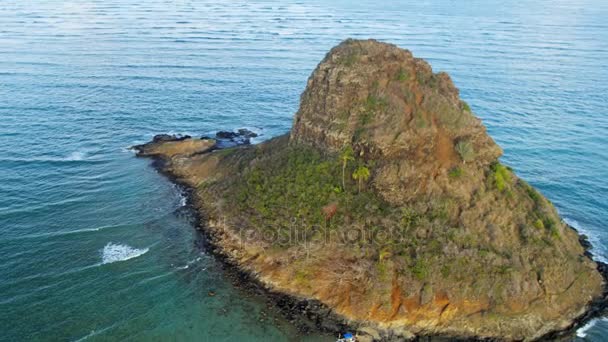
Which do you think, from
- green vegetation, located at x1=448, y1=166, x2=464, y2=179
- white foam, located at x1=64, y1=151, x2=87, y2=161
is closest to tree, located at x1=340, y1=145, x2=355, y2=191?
green vegetation, located at x1=448, y1=166, x2=464, y2=179

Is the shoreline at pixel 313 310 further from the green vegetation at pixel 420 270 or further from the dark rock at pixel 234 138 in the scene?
the dark rock at pixel 234 138

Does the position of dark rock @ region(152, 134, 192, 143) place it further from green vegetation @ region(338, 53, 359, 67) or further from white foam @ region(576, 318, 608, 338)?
white foam @ region(576, 318, 608, 338)

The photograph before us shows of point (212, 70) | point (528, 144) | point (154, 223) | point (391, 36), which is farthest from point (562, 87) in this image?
point (154, 223)

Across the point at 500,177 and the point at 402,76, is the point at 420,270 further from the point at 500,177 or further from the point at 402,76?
the point at 402,76

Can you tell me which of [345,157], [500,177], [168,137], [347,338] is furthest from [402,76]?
[168,137]

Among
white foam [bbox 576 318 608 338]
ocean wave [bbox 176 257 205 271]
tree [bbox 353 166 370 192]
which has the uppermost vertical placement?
tree [bbox 353 166 370 192]

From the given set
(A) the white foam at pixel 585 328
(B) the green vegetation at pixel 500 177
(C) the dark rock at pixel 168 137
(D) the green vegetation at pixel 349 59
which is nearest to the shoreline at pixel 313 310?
(A) the white foam at pixel 585 328

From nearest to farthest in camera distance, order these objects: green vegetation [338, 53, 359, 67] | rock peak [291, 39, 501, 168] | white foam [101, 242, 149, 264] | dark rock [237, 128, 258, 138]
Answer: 1. white foam [101, 242, 149, 264]
2. rock peak [291, 39, 501, 168]
3. green vegetation [338, 53, 359, 67]
4. dark rock [237, 128, 258, 138]
